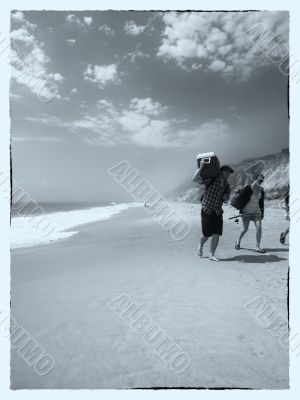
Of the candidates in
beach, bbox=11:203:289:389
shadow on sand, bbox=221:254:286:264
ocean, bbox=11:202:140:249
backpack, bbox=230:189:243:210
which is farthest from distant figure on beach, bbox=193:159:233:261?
ocean, bbox=11:202:140:249

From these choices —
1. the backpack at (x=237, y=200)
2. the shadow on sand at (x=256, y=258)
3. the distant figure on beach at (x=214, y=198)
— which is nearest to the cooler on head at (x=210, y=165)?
the distant figure on beach at (x=214, y=198)

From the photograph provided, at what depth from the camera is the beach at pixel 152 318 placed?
106 inches

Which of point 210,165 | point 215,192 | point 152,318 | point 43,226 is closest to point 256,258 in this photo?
point 215,192

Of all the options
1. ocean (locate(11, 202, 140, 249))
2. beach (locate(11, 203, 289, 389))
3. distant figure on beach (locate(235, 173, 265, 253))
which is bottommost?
ocean (locate(11, 202, 140, 249))

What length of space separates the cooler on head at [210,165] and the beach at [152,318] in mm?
1803

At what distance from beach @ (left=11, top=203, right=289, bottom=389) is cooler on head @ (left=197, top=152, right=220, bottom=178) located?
180cm

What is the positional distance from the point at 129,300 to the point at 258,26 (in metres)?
4.86

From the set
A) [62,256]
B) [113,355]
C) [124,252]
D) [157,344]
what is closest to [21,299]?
[113,355]

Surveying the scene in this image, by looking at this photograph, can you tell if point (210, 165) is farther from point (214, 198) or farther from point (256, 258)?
point (256, 258)

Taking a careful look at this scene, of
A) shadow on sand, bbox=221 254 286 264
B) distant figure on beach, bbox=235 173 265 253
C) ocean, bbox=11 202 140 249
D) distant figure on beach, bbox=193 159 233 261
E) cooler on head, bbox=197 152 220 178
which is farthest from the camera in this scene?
ocean, bbox=11 202 140 249

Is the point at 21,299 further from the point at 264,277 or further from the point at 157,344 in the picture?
the point at 264,277

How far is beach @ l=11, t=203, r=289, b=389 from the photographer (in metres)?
2.68

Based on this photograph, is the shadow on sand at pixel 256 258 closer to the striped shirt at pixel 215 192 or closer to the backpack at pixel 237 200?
the striped shirt at pixel 215 192

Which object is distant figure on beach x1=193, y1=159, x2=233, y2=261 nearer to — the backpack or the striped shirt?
the striped shirt
